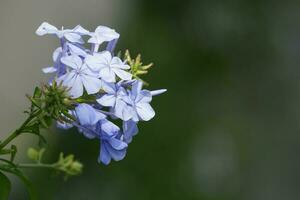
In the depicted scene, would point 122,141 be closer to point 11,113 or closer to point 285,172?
point 285,172

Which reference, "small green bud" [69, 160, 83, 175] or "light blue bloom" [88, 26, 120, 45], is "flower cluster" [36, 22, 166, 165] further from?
"small green bud" [69, 160, 83, 175]

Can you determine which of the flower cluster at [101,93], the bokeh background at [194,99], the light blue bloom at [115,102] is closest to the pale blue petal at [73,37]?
the flower cluster at [101,93]

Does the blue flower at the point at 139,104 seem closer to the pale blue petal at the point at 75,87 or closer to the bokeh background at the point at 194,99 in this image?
the pale blue petal at the point at 75,87

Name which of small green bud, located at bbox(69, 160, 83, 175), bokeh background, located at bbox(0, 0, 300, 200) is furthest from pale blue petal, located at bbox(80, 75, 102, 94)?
bokeh background, located at bbox(0, 0, 300, 200)

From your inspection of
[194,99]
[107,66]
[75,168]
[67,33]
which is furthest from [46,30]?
[194,99]

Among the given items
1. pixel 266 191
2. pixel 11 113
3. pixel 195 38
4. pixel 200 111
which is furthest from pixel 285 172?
pixel 11 113

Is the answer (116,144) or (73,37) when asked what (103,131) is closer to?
(116,144)
